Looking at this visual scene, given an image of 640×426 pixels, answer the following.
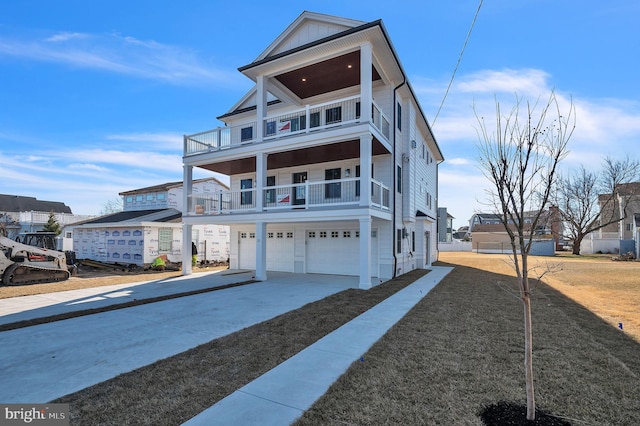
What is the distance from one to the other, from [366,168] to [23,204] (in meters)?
58.9

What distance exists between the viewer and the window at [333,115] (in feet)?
48.3

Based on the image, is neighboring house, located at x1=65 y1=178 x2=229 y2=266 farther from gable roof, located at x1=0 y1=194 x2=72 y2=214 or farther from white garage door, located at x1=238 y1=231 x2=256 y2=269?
gable roof, located at x1=0 y1=194 x2=72 y2=214

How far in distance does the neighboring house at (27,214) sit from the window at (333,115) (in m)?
34.3

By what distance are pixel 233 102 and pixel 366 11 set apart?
380 inches

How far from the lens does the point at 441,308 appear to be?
8094 mm

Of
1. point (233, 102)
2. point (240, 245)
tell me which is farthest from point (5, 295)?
point (233, 102)

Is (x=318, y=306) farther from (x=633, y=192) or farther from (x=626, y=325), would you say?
(x=633, y=192)

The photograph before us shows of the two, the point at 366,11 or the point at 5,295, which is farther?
the point at 366,11

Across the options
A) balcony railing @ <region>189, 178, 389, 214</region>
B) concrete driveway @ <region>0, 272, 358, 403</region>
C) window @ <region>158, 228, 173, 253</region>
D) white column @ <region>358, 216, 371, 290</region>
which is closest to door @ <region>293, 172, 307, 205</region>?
balcony railing @ <region>189, 178, 389, 214</region>

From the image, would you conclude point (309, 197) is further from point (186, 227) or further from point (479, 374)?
point (479, 374)

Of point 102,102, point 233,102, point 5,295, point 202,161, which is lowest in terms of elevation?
point 5,295

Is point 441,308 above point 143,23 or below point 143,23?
below

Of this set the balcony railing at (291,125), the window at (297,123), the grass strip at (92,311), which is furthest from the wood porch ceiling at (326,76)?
the grass strip at (92,311)

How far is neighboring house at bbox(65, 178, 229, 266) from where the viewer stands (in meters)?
18.7
